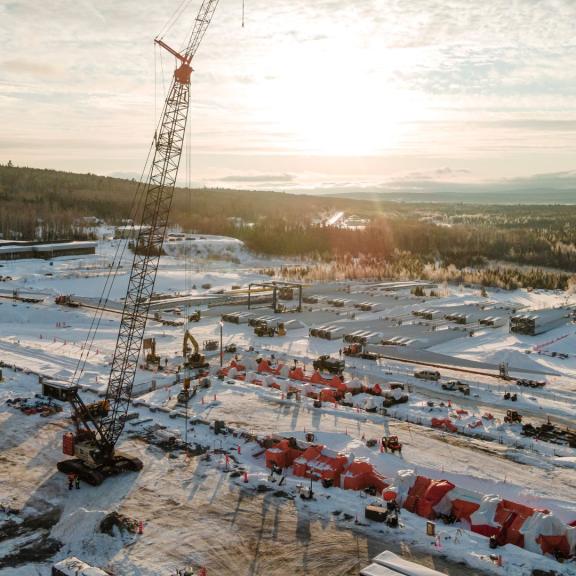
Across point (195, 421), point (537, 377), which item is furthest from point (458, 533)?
point (537, 377)

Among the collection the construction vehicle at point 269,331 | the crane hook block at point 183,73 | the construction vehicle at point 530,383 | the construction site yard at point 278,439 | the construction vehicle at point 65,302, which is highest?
the crane hook block at point 183,73

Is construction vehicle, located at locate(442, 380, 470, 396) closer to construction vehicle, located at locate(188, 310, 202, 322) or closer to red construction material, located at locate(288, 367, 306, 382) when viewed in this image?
red construction material, located at locate(288, 367, 306, 382)

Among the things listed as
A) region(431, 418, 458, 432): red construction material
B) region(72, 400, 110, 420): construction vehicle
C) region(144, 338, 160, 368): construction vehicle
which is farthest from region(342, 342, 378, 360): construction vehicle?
region(72, 400, 110, 420): construction vehicle

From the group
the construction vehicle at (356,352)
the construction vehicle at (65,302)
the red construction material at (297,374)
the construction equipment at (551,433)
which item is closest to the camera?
the construction equipment at (551,433)

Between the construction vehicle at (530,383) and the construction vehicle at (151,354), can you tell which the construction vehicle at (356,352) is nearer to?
the construction vehicle at (530,383)

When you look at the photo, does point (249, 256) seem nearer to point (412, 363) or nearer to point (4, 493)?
point (412, 363)

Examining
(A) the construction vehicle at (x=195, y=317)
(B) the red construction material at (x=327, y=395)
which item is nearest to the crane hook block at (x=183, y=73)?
(B) the red construction material at (x=327, y=395)

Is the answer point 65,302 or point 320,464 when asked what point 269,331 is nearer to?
point 65,302

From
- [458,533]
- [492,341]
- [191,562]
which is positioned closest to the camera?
[191,562]
